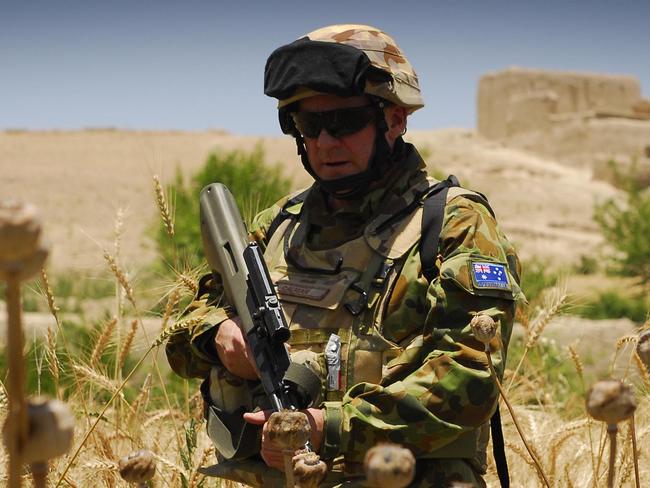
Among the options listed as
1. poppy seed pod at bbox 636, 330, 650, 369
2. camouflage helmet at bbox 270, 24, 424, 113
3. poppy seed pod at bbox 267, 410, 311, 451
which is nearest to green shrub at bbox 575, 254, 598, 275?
camouflage helmet at bbox 270, 24, 424, 113

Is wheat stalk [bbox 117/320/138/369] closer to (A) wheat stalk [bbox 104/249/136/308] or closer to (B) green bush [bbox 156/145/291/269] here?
(A) wheat stalk [bbox 104/249/136/308]

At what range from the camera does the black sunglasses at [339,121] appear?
2256 mm

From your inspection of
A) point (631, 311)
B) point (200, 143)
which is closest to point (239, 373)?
point (631, 311)

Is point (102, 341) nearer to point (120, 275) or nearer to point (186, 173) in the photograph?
point (120, 275)

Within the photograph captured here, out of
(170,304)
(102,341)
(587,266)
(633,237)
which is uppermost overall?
(170,304)

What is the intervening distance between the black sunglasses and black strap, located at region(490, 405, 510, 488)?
744mm

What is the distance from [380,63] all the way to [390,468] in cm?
165

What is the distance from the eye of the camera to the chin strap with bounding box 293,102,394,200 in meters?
2.29

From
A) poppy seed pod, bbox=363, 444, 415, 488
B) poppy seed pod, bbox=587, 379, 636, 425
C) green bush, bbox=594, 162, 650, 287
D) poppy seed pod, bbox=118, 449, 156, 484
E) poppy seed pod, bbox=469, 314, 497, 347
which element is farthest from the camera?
green bush, bbox=594, 162, 650, 287

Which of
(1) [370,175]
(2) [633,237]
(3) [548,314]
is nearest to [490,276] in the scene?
(1) [370,175]

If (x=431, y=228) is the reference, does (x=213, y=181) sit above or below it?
below

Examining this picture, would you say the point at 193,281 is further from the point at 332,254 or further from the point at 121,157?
the point at 121,157

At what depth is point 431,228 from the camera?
2143 millimetres

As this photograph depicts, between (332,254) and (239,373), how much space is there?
360 mm
